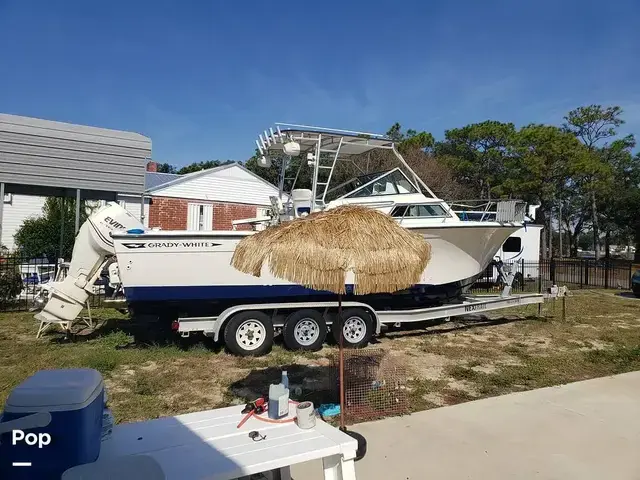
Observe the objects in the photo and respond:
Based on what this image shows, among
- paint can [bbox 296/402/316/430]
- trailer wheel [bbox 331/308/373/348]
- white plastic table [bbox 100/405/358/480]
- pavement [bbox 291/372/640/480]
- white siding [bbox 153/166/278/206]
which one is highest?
white siding [bbox 153/166/278/206]

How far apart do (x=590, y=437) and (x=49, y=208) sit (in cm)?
1965

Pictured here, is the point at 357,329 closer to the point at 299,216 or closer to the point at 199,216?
the point at 299,216

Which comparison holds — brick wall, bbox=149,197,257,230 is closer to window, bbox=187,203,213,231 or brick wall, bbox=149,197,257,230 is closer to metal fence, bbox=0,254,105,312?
window, bbox=187,203,213,231

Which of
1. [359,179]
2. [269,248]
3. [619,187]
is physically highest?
[619,187]

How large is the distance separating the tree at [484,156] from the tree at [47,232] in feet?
80.5

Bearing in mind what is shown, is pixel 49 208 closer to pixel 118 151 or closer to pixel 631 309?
pixel 118 151

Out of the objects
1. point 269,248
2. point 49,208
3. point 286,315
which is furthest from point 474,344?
point 49,208

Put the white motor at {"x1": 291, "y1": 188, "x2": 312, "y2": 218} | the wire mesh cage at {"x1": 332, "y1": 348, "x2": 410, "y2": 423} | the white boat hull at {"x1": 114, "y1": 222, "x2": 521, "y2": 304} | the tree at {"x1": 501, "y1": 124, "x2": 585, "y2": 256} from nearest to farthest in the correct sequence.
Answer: the wire mesh cage at {"x1": 332, "y1": 348, "x2": 410, "y2": 423}
the white boat hull at {"x1": 114, "y1": 222, "x2": 521, "y2": 304}
the white motor at {"x1": 291, "y1": 188, "x2": 312, "y2": 218}
the tree at {"x1": 501, "y1": 124, "x2": 585, "y2": 256}

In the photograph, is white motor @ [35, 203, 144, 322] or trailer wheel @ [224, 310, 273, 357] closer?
trailer wheel @ [224, 310, 273, 357]

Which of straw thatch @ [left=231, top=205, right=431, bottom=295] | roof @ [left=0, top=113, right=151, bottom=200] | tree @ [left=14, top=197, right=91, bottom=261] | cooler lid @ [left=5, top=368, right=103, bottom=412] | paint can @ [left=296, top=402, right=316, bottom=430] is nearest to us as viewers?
cooler lid @ [left=5, top=368, right=103, bottom=412]

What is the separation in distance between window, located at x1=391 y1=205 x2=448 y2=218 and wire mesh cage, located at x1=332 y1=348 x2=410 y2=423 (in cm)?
337

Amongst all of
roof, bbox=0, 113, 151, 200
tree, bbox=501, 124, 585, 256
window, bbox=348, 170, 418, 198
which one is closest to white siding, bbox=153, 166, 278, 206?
roof, bbox=0, 113, 151, 200

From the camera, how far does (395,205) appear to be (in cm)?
913

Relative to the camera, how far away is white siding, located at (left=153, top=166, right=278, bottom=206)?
785 inches
